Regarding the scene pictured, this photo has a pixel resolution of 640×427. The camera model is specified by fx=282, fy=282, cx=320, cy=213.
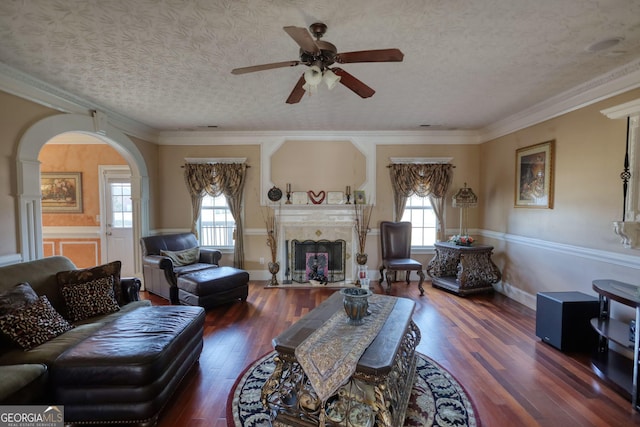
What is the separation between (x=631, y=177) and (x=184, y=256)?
17.8ft

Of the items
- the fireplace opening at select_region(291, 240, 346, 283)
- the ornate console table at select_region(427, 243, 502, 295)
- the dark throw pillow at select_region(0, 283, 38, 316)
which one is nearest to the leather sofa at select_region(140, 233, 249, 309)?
the fireplace opening at select_region(291, 240, 346, 283)

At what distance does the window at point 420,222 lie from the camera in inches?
208

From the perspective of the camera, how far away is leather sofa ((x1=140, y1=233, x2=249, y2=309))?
3.73 m

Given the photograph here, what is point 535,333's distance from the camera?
9.99 ft

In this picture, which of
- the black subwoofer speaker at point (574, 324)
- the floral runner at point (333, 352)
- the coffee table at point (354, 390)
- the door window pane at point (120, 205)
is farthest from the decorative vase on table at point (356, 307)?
the door window pane at point (120, 205)

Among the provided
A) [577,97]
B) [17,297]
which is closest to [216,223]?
[17,297]

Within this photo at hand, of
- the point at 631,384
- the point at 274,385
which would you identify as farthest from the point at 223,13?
the point at 631,384

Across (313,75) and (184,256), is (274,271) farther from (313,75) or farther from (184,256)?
(313,75)

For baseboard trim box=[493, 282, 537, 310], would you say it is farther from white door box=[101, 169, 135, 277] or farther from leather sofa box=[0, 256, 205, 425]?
white door box=[101, 169, 135, 277]

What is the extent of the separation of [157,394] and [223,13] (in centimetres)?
255

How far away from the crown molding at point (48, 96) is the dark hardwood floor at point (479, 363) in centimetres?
274

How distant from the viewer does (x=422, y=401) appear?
205 centimetres

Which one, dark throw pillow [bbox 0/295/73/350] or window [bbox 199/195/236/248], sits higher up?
window [bbox 199/195/236/248]

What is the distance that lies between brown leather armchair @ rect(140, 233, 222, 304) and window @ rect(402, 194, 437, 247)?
349 cm
